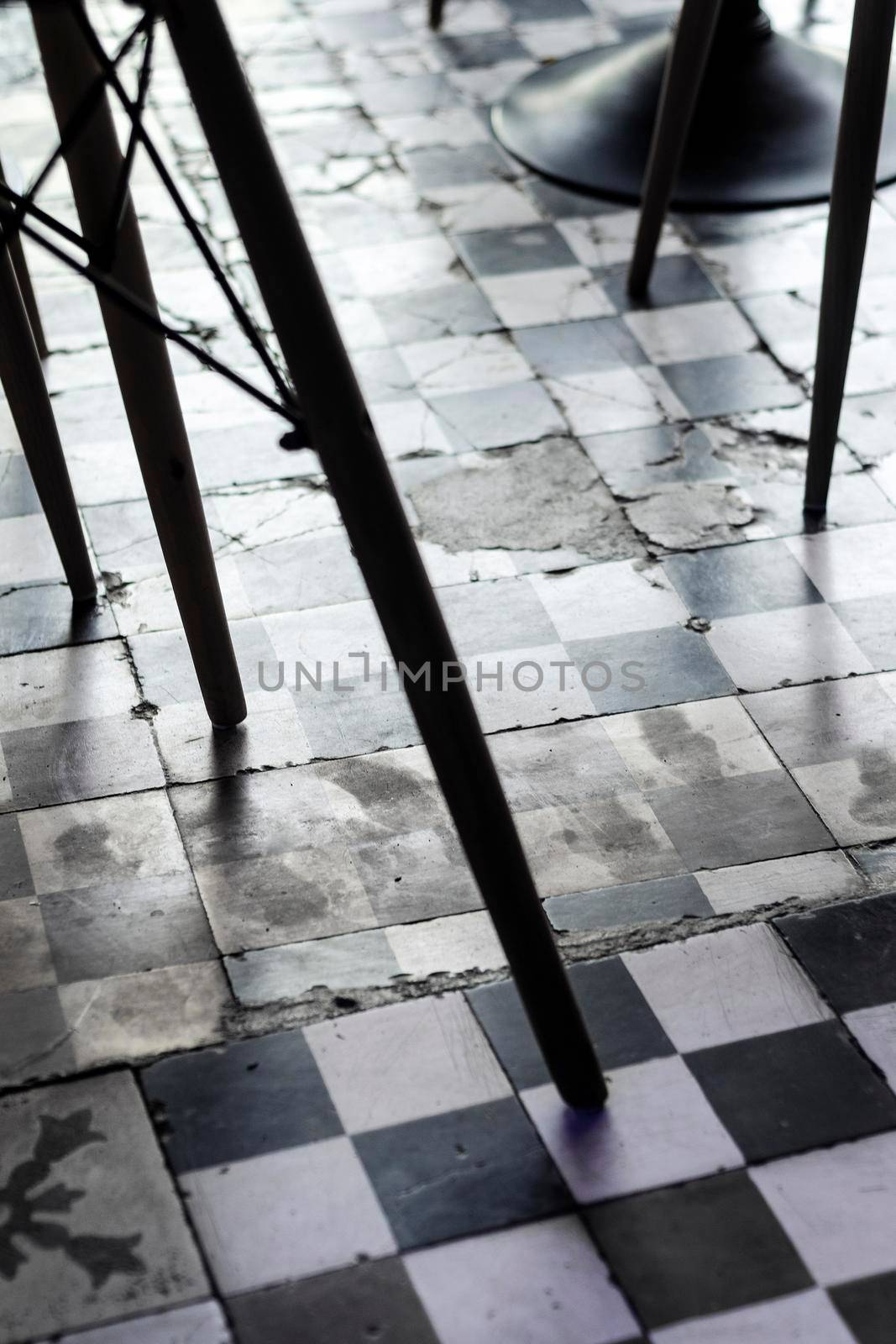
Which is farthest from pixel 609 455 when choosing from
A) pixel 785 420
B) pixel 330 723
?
pixel 330 723

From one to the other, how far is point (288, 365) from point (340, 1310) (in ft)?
2.40

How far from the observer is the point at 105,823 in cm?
163

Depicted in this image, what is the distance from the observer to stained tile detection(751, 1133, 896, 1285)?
3.98 feet

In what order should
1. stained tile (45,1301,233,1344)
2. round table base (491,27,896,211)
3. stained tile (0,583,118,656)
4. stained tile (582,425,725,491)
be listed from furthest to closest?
round table base (491,27,896,211) < stained tile (582,425,725,491) < stained tile (0,583,118,656) < stained tile (45,1301,233,1344)

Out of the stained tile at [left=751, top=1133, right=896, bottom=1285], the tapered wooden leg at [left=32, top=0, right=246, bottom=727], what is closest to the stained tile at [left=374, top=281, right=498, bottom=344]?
the tapered wooden leg at [left=32, top=0, right=246, bottom=727]

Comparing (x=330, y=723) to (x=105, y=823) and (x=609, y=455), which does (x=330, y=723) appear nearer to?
(x=105, y=823)

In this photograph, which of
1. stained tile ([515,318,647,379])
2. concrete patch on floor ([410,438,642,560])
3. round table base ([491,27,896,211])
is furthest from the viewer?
round table base ([491,27,896,211])

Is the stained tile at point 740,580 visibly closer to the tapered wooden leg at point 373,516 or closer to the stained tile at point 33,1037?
the tapered wooden leg at point 373,516

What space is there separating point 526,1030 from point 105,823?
20.9 inches

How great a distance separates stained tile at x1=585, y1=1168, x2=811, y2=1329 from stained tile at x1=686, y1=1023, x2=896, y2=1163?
0.06 metres

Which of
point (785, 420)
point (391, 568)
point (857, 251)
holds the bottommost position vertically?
point (785, 420)

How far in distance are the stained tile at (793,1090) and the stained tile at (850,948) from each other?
0.05m

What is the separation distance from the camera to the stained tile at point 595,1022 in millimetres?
1376

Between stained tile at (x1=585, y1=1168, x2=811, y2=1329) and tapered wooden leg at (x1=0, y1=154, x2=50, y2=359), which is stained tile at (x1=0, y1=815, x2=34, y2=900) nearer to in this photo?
stained tile at (x1=585, y1=1168, x2=811, y2=1329)
